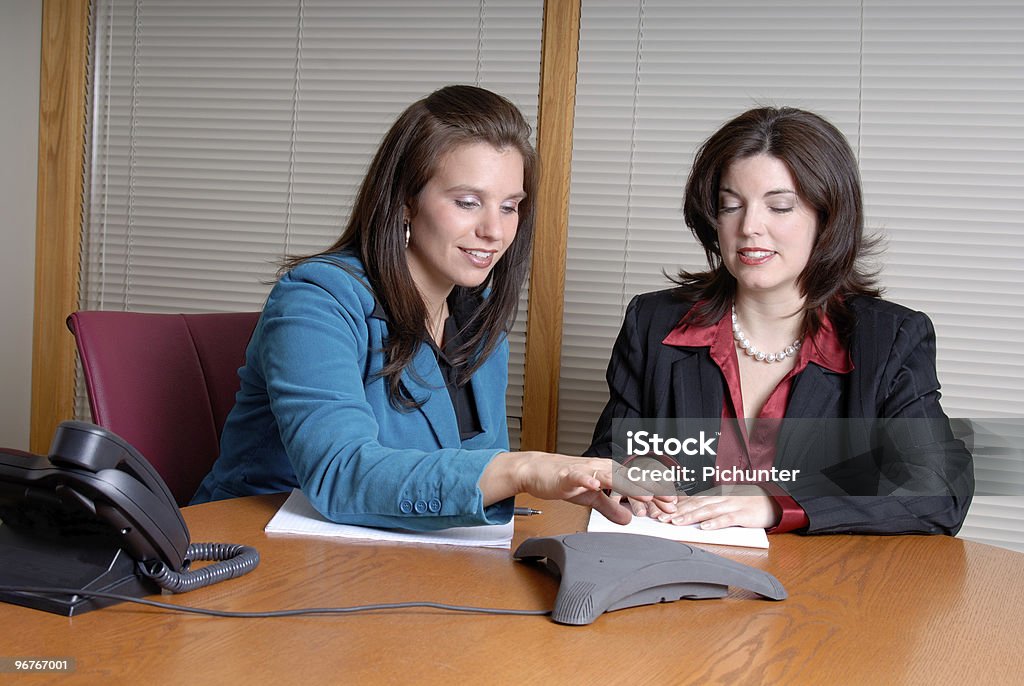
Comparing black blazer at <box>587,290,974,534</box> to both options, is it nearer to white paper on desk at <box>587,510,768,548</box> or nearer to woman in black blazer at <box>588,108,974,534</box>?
woman in black blazer at <box>588,108,974,534</box>

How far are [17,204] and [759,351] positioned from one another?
280cm

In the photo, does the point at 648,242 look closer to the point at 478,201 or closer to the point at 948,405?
the point at 948,405

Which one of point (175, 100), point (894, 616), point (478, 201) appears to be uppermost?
point (175, 100)

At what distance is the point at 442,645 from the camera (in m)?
0.94

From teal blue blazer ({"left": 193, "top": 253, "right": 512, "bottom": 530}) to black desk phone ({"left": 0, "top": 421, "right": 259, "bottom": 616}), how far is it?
1.02 feet

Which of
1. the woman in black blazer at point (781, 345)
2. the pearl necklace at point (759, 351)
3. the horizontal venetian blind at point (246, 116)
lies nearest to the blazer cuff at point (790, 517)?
the woman in black blazer at point (781, 345)

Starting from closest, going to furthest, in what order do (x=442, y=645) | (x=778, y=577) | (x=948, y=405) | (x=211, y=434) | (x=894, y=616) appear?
1. (x=442, y=645)
2. (x=894, y=616)
3. (x=778, y=577)
4. (x=211, y=434)
5. (x=948, y=405)

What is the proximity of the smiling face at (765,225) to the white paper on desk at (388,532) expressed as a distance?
36.1 inches

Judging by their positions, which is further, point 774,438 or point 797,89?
point 797,89

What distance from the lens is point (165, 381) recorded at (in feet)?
6.30

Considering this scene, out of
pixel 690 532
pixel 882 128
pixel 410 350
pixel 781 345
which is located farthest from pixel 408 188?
pixel 882 128

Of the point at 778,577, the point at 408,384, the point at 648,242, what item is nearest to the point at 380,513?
the point at 408,384

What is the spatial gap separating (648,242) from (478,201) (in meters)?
1.56

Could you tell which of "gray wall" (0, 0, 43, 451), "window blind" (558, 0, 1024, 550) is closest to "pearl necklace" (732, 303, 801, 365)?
"window blind" (558, 0, 1024, 550)
